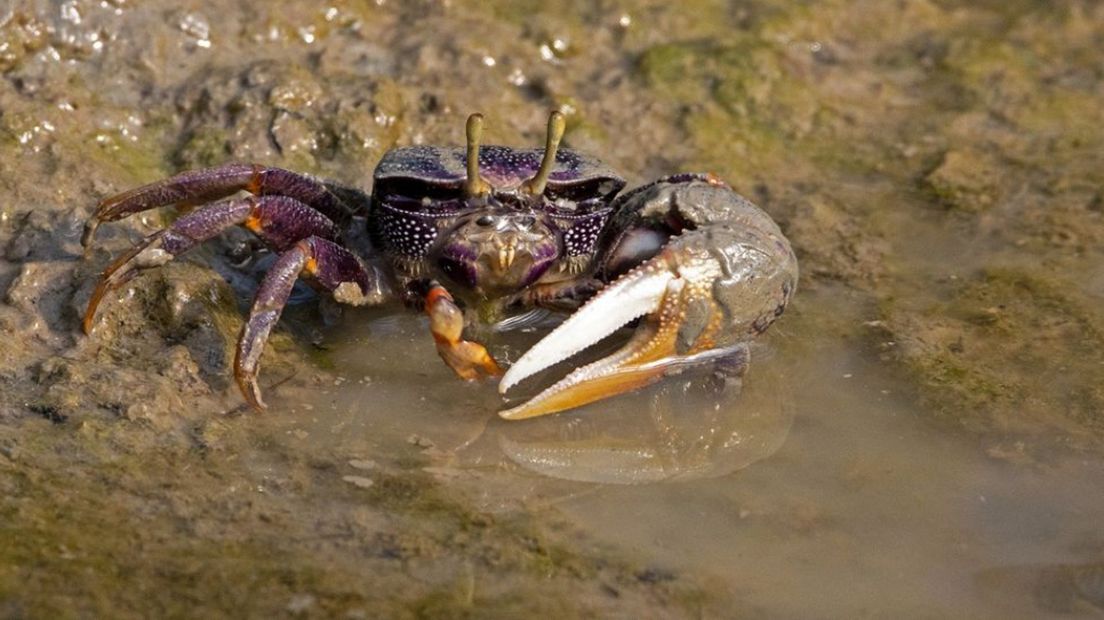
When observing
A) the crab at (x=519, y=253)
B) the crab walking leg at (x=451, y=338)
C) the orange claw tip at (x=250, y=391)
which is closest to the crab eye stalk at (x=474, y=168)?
the crab at (x=519, y=253)

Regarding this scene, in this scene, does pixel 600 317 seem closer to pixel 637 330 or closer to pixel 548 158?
pixel 637 330

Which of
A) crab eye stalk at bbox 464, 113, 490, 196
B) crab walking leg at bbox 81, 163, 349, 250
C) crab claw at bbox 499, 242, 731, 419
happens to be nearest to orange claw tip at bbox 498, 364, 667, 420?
crab claw at bbox 499, 242, 731, 419

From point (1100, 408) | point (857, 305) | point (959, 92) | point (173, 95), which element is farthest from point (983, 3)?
point (173, 95)

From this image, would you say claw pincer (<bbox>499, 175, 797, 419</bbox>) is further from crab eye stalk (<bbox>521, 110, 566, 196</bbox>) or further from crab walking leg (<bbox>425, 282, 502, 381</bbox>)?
crab eye stalk (<bbox>521, 110, 566, 196</bbox>)

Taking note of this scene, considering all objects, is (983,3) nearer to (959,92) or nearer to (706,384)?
(959,92)

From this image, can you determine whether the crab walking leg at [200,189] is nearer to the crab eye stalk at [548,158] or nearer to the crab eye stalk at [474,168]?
the crab eye stalk at [474,168]
